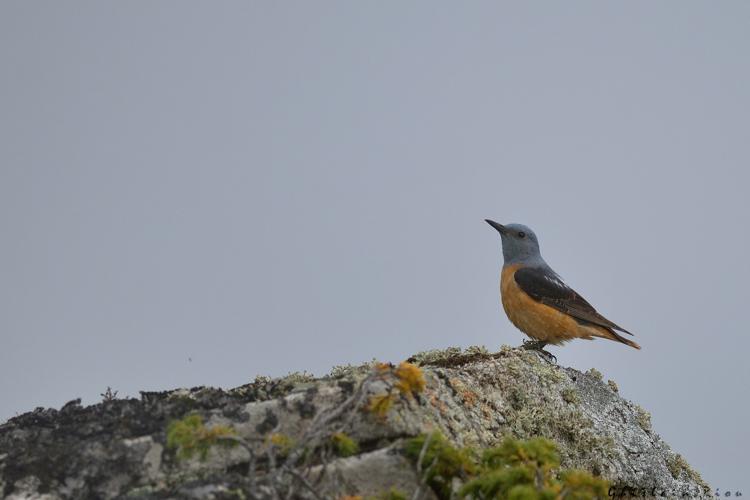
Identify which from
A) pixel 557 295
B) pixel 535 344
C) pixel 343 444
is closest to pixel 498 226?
pixel 557 295

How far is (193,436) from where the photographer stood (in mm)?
A: 4273

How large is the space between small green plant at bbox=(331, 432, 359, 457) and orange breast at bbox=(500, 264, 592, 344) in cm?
632

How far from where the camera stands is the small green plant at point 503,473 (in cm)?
400

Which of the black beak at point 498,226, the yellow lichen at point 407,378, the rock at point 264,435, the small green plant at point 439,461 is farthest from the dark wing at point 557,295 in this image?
the small green plant at point 439,461

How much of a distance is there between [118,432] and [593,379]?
4.22 meters

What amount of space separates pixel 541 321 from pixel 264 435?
6243 mm

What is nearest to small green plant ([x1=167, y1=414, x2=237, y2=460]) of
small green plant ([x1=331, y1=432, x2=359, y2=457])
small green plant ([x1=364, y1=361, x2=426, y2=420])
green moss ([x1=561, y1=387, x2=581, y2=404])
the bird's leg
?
small green plant ([x1=331, y1=432, x2=359, y2=457])

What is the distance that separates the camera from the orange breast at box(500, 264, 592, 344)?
10.4 m

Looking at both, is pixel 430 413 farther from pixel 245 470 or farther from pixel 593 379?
pixel 593 379

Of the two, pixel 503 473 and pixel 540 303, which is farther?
pixel 540 303

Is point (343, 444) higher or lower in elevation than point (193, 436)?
lower

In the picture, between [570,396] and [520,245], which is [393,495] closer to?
[570,396]

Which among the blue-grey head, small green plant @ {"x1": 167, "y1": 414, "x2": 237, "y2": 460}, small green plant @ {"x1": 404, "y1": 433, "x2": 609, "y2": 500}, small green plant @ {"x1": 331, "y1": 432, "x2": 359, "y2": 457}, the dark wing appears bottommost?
small green plant @ {"x1": 404, "y1": 433, "x2": 609, "y2": 500}

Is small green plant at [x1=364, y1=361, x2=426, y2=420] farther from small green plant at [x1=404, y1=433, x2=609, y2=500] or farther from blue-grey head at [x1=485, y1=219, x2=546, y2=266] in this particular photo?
blue-grey head at [x1=485, y1=219, x2=546, y2=266]
